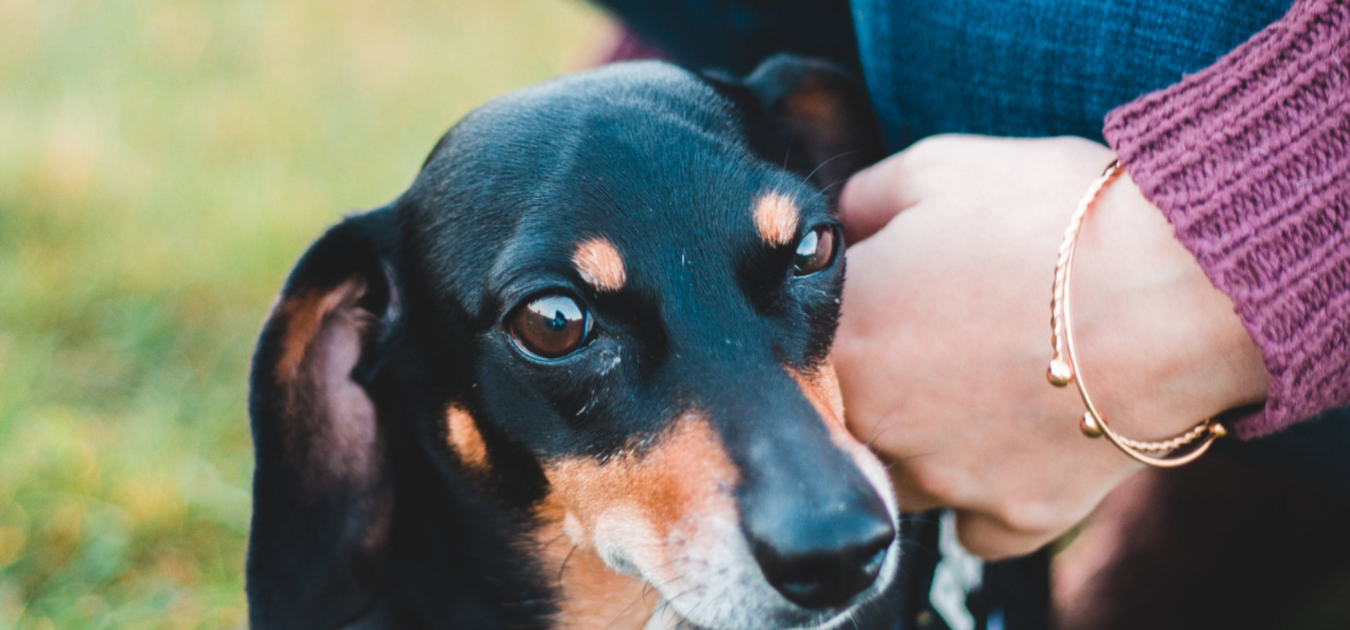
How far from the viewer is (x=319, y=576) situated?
2008 mm

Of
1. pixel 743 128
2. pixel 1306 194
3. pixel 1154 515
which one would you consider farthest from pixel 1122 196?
pixel 1154 515

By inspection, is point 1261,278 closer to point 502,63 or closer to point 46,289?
point 46,289

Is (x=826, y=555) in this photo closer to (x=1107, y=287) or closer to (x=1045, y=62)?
(x=1107, y=287)

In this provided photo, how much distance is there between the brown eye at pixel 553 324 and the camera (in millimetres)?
1687

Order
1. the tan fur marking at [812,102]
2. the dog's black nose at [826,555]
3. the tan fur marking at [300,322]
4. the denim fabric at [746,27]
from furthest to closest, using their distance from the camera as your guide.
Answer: the denim fabric at [746,27], the tan fur marking at [812,102], the tan fur marking at [300,322], the dog's black nose at [826,555]

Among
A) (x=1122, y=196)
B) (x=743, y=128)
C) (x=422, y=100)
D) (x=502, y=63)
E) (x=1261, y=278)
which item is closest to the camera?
(x=1261, y=278)

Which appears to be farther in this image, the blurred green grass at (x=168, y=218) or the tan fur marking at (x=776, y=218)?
the blurred green grass at (x=168, y=218)

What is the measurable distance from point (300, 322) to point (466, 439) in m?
0.39

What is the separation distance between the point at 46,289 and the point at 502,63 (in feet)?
11.5

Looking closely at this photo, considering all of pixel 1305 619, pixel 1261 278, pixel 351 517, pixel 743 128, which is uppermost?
pixel 743 128

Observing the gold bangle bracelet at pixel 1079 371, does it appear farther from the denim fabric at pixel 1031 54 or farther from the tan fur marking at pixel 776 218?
the tan fur marking at pixel 776 218

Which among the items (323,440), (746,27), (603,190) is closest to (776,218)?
(603,190)

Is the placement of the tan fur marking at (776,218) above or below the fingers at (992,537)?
above

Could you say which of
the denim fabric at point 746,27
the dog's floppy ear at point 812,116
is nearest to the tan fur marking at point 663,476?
the dog's floppy ear at point 812,116
